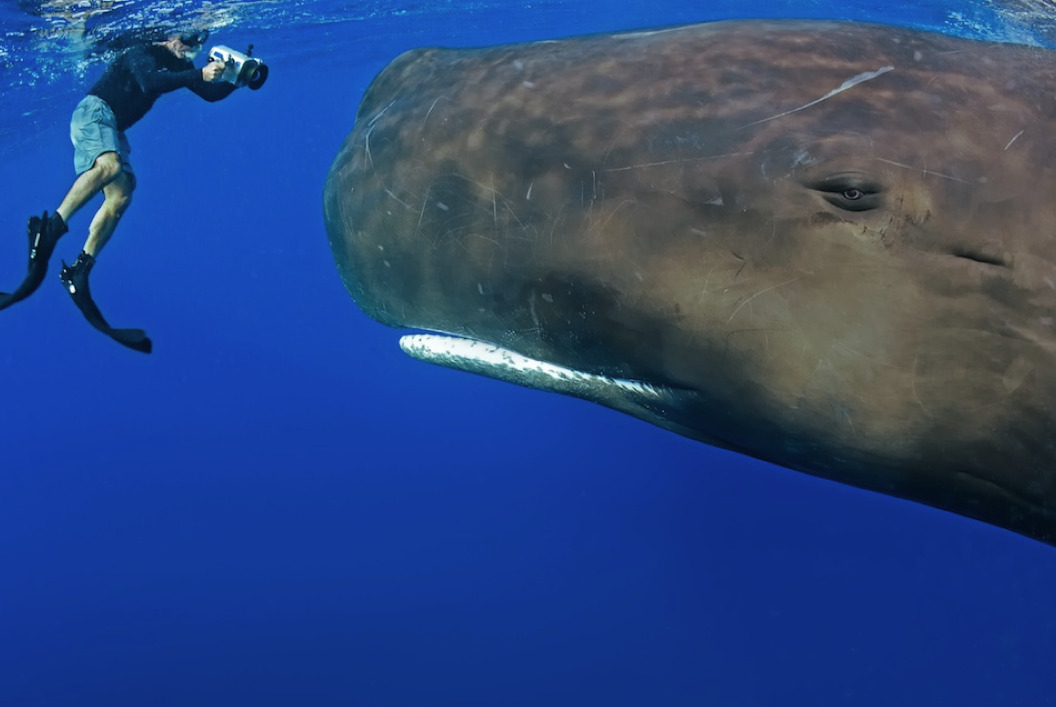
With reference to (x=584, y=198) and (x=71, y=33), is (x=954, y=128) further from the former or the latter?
(x=71, y=33)

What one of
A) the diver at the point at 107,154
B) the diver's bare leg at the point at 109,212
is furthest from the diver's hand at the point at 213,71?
the diver's bare leg at the point at 109,212

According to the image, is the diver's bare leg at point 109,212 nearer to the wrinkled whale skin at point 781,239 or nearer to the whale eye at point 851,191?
the wrinkled whale skin at point 781,239

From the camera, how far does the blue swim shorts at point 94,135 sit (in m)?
11.9

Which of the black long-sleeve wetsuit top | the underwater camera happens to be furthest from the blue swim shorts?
the underwater camera

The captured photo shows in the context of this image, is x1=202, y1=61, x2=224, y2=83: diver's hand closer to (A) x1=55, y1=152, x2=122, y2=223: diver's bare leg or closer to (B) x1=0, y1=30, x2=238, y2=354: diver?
(B) x1=0, y1=30, x2=238, y2=354: diver

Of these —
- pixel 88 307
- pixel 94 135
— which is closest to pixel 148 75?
pixel 94 135

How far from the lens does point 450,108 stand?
3.93 m

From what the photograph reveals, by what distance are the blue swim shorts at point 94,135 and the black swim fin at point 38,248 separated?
8.91ft

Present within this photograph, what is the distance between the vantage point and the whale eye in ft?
9.74

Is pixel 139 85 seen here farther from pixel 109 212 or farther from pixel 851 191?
pixel 851 191

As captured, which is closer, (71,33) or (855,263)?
(855,263)

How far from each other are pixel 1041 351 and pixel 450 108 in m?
2.84

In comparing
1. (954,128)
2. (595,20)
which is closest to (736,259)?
(954,128)

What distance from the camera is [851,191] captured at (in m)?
2.99
